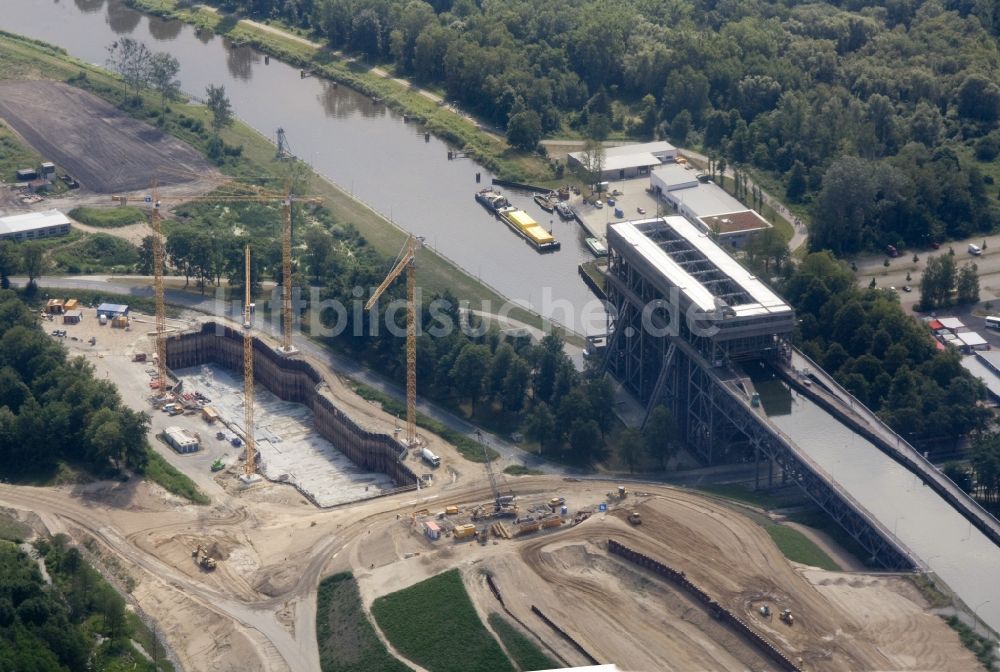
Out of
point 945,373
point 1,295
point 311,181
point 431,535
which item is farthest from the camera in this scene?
point 311,181

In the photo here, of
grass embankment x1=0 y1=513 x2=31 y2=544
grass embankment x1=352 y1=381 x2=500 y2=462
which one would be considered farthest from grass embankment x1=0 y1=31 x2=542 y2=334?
grass embankment x1=0 y1=513 x2=31 y2=544

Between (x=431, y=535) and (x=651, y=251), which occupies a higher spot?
(x=651, y=251)

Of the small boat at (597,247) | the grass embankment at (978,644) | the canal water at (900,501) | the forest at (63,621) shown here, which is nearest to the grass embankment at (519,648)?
the forest at (63,621)

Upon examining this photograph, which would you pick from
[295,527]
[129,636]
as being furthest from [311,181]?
[129,636]

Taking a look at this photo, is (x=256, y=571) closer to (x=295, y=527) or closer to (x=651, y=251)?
(x=295, y=527)

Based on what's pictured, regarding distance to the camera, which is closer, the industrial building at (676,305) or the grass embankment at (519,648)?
the grass embankment at (519,648)

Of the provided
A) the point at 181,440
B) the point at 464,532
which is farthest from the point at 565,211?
the point at 464,532

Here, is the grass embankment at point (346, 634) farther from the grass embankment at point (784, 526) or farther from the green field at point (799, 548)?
the grass embankment at point (784, 526)
